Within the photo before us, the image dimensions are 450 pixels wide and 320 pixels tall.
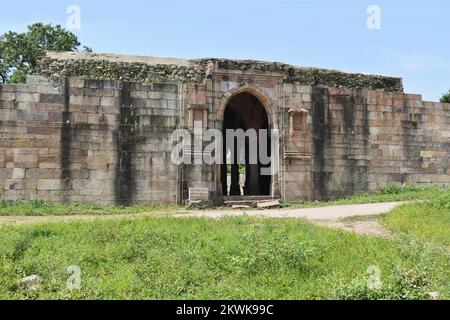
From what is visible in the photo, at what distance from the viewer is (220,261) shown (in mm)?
6887

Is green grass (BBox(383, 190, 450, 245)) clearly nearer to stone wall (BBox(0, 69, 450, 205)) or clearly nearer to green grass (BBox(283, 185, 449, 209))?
green grass (BBox(283, 185, 449, 209))

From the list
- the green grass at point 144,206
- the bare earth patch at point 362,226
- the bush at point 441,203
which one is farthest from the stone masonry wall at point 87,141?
the bush at point 441,203

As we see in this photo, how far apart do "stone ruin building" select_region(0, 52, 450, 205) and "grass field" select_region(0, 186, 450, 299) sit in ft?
15.6

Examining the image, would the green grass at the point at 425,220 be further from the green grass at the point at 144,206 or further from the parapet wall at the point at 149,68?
the parapet wall at the point at 149,68

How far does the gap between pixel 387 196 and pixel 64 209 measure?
30.2ft

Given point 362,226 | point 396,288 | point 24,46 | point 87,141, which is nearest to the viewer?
point 396,288

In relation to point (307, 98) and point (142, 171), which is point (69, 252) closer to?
point (142, 171)

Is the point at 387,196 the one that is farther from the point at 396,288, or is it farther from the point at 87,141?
the point at 396,288

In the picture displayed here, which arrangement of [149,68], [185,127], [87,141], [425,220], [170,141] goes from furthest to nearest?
[149,68], [185,127], [170,141], [87,141], [425,220]

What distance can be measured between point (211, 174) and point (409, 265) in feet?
27.6

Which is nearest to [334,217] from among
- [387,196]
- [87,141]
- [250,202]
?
[250,202]

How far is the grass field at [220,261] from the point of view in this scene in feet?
18.7

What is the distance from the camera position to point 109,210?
41.9ft

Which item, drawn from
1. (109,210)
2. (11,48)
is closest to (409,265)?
(109,210)
